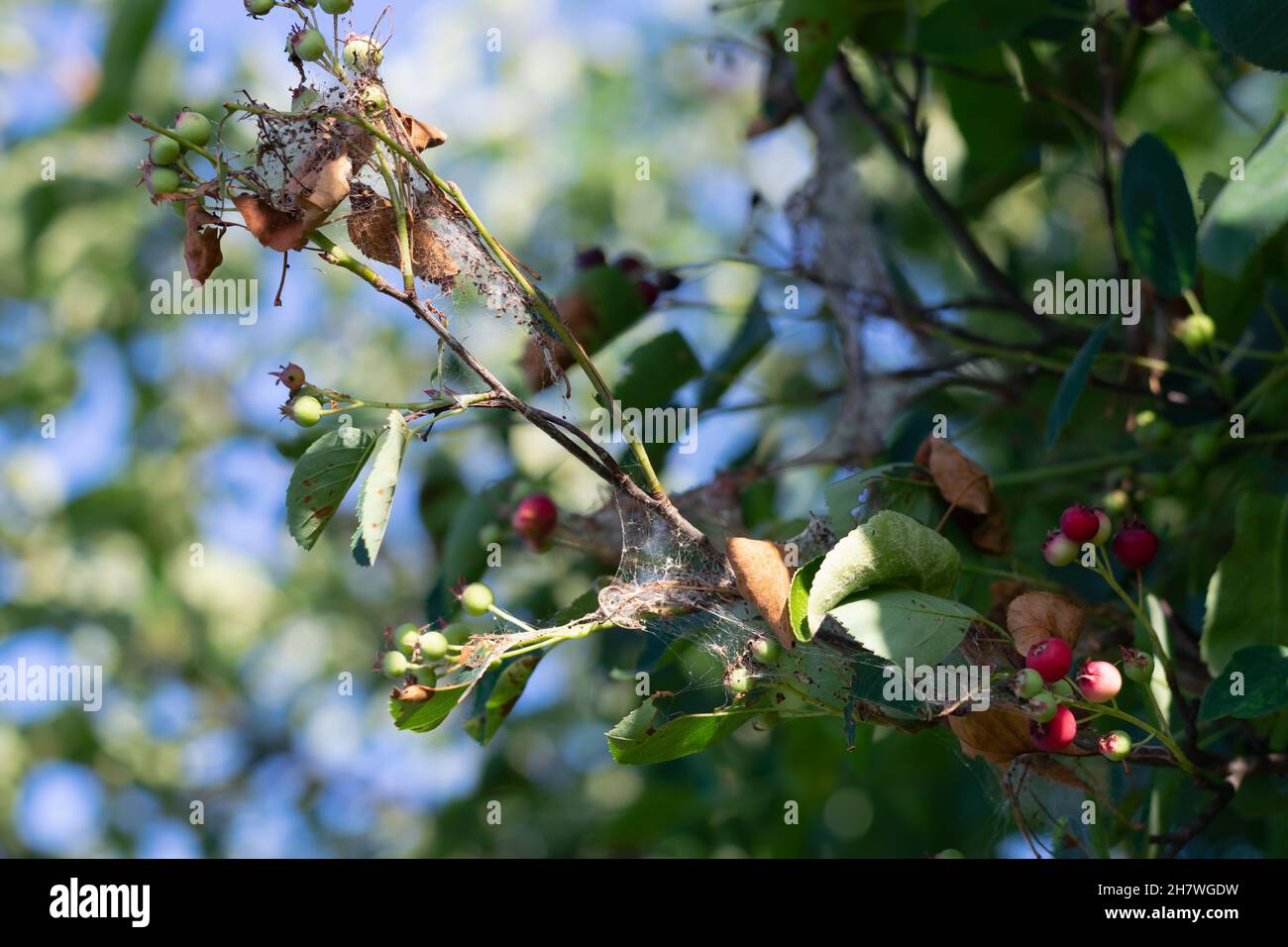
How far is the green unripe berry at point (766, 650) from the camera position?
119 cm

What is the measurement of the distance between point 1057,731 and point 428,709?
597mm

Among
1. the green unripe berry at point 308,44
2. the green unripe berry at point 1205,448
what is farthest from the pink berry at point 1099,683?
the green unripe berry at point 308,44

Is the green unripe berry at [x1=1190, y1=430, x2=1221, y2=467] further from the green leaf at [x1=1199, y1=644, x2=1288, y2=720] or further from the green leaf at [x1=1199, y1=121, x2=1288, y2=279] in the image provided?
the green leaf at [x1=1199, y1=644, x2=1288, y2=720]

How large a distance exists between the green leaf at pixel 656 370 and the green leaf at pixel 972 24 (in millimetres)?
580

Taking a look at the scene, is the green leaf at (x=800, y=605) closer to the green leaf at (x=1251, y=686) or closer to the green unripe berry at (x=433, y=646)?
the green unripe berry at (x=433, y=646)

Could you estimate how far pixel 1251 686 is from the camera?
121cm

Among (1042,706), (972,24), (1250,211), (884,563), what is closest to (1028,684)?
(1042,706)

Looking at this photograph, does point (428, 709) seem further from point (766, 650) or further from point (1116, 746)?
point (1116, 746)

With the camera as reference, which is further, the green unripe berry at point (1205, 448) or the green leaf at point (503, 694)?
the green unripe berry at point (1205, 448)

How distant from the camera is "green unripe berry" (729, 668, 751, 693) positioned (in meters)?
1.17

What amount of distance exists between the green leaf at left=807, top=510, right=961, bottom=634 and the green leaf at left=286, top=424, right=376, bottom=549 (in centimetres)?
45

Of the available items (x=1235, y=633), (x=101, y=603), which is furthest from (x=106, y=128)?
(x=1235, y=633)

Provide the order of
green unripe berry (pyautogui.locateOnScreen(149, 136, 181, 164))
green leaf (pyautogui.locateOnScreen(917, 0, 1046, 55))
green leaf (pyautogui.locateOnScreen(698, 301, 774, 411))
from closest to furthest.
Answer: green unripe berry (pyautogui.locateOnScreen(149, 136, 181, 164)) < green leaf (pyautogui.locateOnScreen(917, 0, 1046, 55)) < green leaf (pyautogui.locateOnScreen(698, 301, 774, 411))

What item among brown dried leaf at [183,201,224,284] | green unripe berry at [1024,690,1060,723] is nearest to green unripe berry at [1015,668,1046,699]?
green unripe berry at [1024,690,1060,723]
